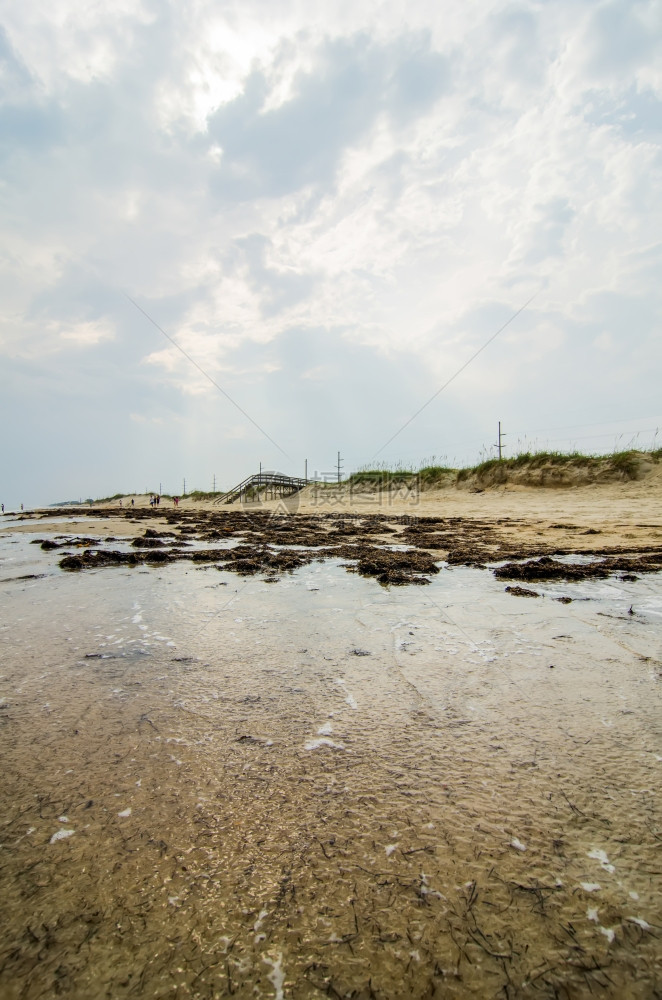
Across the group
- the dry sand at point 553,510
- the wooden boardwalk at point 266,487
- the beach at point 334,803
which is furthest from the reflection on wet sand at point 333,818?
the wooden boardwalk at point 266,487

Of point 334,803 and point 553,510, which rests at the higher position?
point 553,510

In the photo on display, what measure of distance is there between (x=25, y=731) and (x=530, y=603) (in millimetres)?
4283

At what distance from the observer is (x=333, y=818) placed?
1.69 meters

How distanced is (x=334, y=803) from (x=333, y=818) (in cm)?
9

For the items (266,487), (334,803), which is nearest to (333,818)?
(334,803)

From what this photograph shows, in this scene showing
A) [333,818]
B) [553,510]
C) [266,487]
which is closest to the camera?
[333,818]

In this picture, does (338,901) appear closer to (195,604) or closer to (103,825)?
(103,825)

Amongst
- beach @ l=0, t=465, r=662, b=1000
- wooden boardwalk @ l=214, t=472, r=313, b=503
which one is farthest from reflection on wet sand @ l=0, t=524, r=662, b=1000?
wooden boardwalk @ l=214, t=472, r=313, b=503

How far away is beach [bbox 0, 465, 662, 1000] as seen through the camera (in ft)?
3.88

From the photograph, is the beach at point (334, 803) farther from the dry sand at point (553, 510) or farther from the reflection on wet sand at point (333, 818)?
the dry sand at point (553, 510)

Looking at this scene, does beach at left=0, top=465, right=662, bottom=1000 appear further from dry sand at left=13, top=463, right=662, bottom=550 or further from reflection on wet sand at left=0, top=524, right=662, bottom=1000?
dry sand at left=13, top=463, right=662, bottom=550

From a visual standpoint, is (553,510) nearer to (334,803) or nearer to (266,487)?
(334,803)

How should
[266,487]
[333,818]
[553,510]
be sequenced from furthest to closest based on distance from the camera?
[266,487] → [553,510] → [333,818]

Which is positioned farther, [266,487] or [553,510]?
[266,487]
